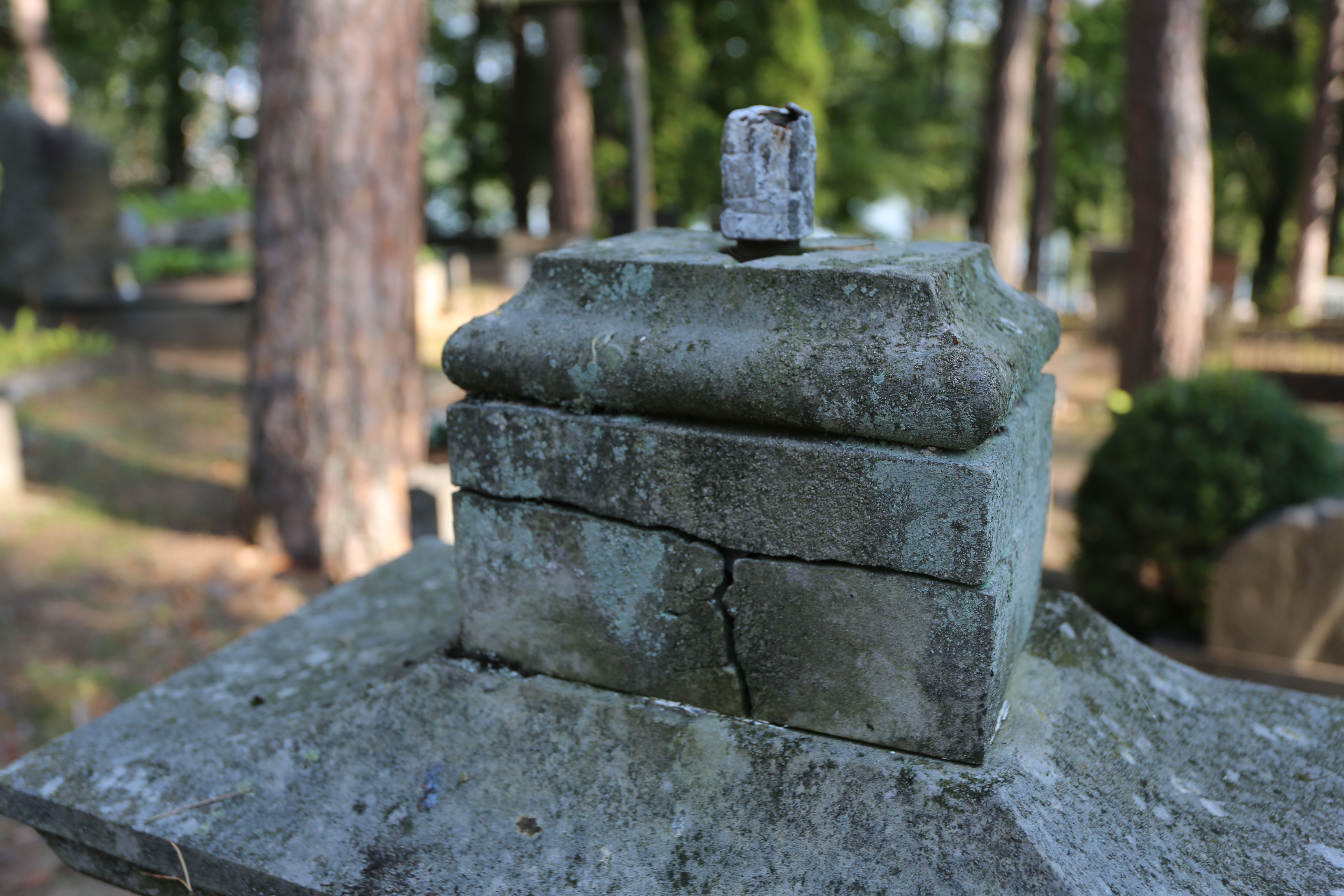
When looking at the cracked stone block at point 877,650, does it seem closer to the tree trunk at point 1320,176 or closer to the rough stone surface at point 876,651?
the rough stone surface at point 876,651

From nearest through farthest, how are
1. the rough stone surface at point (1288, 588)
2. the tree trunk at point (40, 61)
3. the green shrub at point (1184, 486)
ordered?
1. the rough stone surface at point (1288, 588)
2. the green shrub at point (1184, 486)
3. the tree trunk at point (40, 61)

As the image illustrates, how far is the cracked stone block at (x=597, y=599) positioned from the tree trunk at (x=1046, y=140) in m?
14.0

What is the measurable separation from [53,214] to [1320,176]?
15.7m

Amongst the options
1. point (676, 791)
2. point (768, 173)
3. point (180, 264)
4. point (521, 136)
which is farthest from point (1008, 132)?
point (676, 791)

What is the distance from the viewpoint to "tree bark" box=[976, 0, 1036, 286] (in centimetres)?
1191

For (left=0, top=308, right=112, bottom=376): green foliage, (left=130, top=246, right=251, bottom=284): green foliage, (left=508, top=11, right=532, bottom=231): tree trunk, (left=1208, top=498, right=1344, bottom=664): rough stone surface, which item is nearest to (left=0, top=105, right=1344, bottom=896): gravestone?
(left=1208, top=498, right=1344, bottom=664): rough stone surface

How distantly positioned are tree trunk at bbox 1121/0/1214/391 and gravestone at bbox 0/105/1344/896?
652 centimetres

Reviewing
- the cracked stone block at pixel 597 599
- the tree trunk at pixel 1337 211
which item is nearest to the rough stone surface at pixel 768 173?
the cracked stone block at pixel 597 599

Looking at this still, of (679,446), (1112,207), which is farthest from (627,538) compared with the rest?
(1112,207)

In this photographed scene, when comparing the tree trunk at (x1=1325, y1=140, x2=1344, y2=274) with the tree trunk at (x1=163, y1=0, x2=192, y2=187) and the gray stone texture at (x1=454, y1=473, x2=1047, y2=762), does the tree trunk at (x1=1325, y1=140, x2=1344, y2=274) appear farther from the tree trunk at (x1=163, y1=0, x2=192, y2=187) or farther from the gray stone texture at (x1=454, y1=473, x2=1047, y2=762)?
the tree trunk at (x1=163, y1=0, x2=192, y2=187)

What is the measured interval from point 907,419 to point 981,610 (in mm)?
296

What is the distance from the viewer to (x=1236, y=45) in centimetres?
1836

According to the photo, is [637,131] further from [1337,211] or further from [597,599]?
[1337,211]

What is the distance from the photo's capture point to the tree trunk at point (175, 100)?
19469 mm
